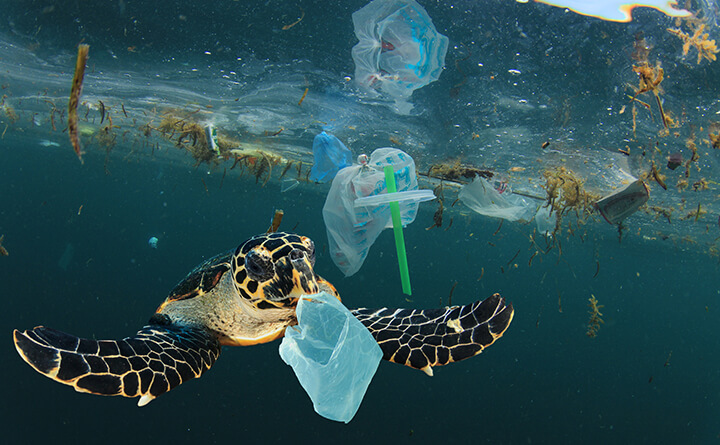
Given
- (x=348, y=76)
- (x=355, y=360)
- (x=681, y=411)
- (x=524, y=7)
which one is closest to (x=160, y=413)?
(x=348, y=76)

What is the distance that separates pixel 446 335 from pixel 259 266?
148 cm

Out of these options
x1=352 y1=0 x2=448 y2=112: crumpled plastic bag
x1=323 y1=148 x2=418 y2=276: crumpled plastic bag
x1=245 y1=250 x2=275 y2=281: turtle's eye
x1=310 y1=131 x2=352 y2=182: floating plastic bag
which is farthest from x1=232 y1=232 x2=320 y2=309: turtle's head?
x1=352 y1=0 x2=448 y2=112: crumpled plastic bag

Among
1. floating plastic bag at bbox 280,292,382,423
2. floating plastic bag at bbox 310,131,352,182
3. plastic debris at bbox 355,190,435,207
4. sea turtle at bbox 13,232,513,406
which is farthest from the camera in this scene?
floating plastic bag at bbox 310,131,352,182

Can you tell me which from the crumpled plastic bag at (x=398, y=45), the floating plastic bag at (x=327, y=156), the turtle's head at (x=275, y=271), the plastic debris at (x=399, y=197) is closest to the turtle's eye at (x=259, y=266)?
the turtle's head at (x=275, y=271)

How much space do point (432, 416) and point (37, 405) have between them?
15.8m

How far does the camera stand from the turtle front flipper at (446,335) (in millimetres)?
2508

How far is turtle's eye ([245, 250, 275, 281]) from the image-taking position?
267 cm

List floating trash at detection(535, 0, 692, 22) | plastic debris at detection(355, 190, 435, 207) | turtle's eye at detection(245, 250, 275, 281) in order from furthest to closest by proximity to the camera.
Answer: floating trash at detection(535, 0, 692, 22)
plastic debris at detection(355, 190, 435, 207)
turtle's eye at detection(245, 250, 275, 281)

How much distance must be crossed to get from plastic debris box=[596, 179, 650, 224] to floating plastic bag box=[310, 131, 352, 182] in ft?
12.1

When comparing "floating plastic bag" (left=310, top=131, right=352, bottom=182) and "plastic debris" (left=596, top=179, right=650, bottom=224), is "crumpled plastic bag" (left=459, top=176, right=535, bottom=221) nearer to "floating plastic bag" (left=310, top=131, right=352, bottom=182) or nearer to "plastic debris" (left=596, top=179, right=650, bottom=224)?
"plastic debris" (left=596, top=179, right=650, bottom=224)

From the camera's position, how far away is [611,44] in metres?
4.07

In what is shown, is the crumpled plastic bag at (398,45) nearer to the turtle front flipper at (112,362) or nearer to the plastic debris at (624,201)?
the plastic debris at (624,201)

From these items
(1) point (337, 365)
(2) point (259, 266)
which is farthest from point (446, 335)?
(2) point (259, 266)

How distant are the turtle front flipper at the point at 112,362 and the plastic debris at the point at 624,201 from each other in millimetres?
5380
